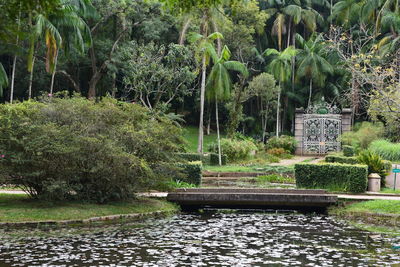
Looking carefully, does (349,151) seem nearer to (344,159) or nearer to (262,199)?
(344,159)

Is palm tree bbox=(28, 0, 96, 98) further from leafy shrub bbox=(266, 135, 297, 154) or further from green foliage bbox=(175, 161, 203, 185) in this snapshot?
leafy shrub bbox=(266, 135, 297, 154)

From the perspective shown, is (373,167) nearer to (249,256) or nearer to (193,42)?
(249,256)

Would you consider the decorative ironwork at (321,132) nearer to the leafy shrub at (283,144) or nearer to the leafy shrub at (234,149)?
the leafy shrub at (283,144)

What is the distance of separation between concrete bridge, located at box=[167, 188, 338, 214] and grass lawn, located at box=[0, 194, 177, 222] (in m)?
0.83

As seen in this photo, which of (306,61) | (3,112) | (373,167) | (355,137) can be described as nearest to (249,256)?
(3,112)

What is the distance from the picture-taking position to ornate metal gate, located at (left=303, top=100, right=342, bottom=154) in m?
43.5

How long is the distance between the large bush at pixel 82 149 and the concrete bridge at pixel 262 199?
1315mm

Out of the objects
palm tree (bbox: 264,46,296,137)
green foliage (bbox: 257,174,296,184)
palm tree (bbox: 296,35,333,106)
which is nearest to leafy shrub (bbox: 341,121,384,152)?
green foliage (bbox: 257,174,296,184)

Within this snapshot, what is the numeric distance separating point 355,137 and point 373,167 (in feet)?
54.5

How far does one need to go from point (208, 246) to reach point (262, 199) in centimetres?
686

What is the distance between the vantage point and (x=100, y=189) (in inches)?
755

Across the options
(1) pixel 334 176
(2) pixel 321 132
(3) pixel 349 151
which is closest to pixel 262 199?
(1) pixel 334 176

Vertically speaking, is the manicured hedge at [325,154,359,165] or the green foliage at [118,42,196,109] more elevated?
the green foliage at [118,42,196,109]

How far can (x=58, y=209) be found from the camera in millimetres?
17641
